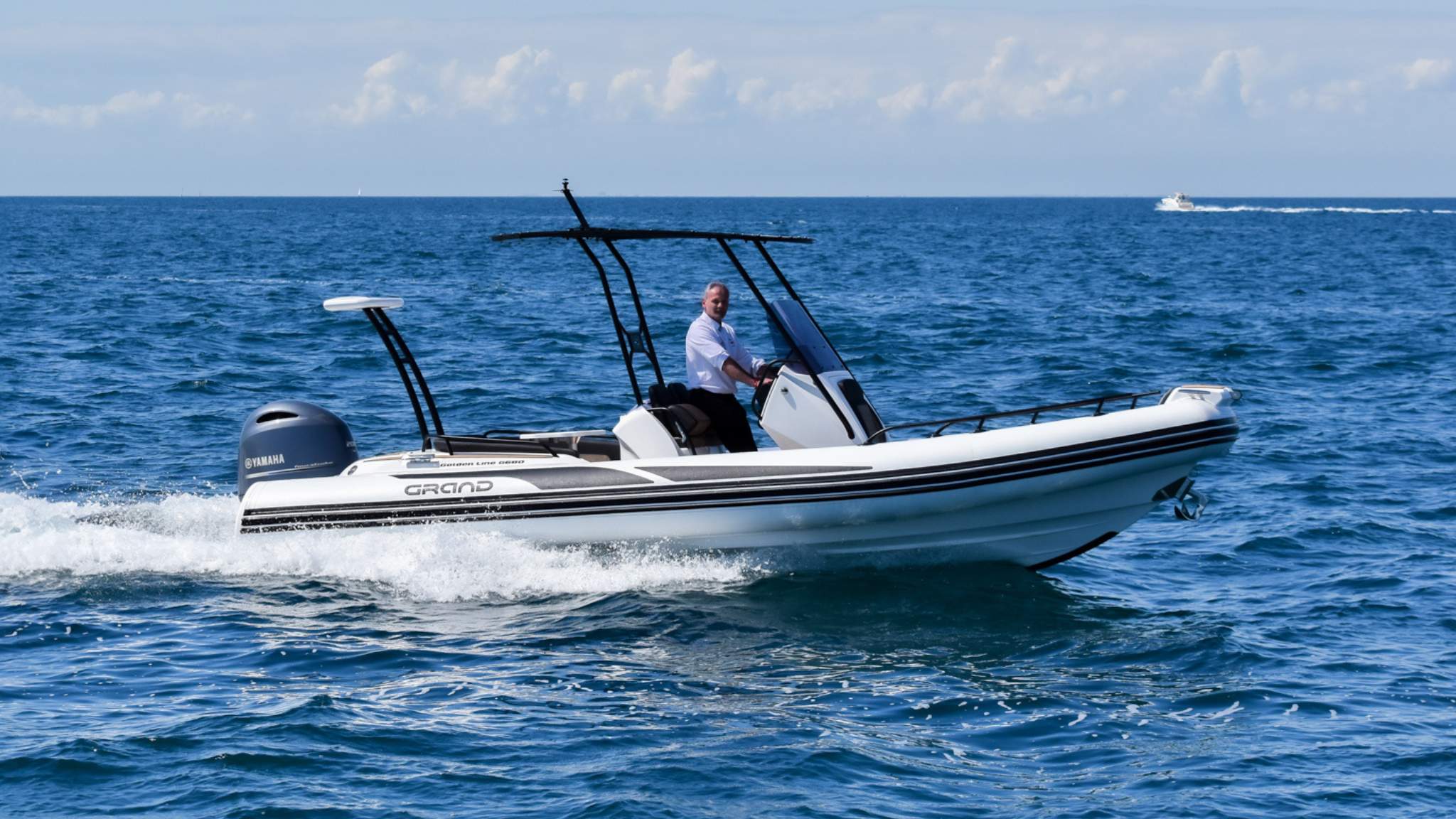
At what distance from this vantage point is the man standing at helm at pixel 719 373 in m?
9.16

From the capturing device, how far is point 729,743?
6.54 metres

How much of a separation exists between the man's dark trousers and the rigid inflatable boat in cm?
8

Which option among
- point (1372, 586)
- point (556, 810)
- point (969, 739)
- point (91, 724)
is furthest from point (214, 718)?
point (1372, 586)

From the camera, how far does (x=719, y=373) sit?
9.27m

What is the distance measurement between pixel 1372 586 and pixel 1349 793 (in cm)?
362

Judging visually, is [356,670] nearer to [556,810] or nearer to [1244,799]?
[556,810]

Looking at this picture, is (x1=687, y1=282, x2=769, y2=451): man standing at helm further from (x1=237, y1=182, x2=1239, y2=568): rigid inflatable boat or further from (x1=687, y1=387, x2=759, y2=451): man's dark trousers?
(x1=237, y1=182, x2=1239, y2=568): rigid inflatable boat

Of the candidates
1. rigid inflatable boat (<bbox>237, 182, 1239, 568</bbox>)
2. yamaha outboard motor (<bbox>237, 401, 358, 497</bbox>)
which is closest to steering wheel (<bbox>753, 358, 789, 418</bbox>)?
rigid inflatable boat (<bbox>237, 182, 1239, 568</bbox>)

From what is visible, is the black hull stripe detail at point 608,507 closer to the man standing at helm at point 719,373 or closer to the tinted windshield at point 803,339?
the man standing at helm at point 719,373

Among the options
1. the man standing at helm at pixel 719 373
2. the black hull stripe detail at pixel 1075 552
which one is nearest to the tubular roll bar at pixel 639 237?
the man standing at helm at pixel 719 373

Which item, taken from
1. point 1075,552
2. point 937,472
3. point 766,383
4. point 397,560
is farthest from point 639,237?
point 1075,552

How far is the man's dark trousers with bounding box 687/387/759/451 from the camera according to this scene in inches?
366

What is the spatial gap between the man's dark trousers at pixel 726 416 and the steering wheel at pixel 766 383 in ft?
0.34

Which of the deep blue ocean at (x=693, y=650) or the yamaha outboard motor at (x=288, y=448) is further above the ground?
the yamaha outboard motor at (x=288, y=448)
